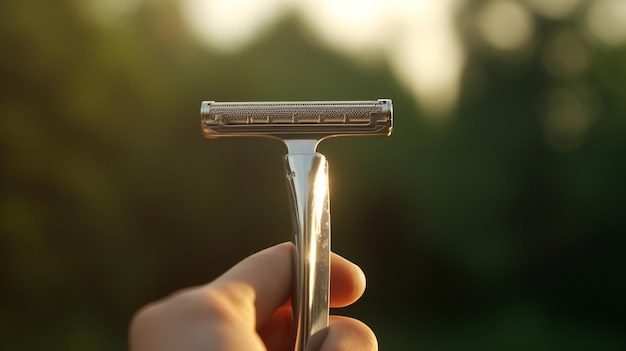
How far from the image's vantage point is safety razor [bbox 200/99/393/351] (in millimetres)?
1093

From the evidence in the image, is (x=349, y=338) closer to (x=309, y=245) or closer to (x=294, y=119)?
(x=309, y=245)

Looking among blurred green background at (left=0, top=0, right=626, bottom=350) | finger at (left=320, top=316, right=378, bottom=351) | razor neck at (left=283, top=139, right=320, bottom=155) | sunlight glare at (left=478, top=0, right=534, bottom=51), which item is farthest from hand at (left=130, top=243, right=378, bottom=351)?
sunlight glare at (left=478, top=0, right=534, bottom=51)

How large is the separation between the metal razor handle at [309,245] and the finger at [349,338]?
0.03 metres

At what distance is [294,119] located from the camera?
3.96 feet

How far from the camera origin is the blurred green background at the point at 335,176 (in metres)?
10.9

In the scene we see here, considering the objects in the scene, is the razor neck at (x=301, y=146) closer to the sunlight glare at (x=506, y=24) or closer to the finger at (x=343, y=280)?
the finger at (x=343, y=280)

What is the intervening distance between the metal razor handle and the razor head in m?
0.06

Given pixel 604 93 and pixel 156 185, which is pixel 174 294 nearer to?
pixel 156 185

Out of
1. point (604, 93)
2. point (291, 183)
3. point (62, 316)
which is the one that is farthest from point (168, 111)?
point (291, 183)

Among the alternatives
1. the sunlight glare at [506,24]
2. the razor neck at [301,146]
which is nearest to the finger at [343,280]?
the razor neck at [301,146]

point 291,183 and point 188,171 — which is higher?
point 291,183

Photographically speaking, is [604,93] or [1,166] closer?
[1,166]

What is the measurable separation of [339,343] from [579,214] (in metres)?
12.2

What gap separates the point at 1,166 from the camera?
35.3ft
